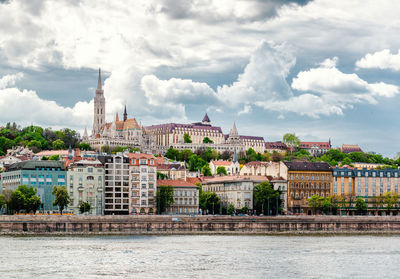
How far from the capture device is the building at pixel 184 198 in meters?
138

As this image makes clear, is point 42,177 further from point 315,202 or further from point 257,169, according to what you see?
point 257,169

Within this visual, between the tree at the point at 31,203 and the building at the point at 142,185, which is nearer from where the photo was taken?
the tree at the point at 31,203

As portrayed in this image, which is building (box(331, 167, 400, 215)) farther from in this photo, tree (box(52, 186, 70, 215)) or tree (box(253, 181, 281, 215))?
tree (box(52, 186, 70, 215))

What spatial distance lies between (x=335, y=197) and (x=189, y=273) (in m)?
89.8

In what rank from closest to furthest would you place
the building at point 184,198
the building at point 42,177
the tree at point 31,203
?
the tree at point 31,203, the building at point 42,177, the building at point 184,198

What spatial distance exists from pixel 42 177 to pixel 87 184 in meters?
7.78

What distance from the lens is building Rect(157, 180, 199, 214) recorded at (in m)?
138

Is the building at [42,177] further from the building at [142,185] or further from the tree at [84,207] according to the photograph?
the building at [142,185]

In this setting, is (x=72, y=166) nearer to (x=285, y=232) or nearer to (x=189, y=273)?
(x=285, y=232)

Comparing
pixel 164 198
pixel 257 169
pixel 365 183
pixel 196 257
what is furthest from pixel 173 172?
pixel 196 257

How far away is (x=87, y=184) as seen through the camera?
13088 centimetres

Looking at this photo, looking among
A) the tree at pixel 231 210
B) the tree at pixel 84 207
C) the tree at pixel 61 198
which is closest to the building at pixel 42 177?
the tree at pixel 84 207

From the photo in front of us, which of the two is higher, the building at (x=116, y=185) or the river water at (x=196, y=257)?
the building at (x=116, y=185)

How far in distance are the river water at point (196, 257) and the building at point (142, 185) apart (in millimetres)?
41028
